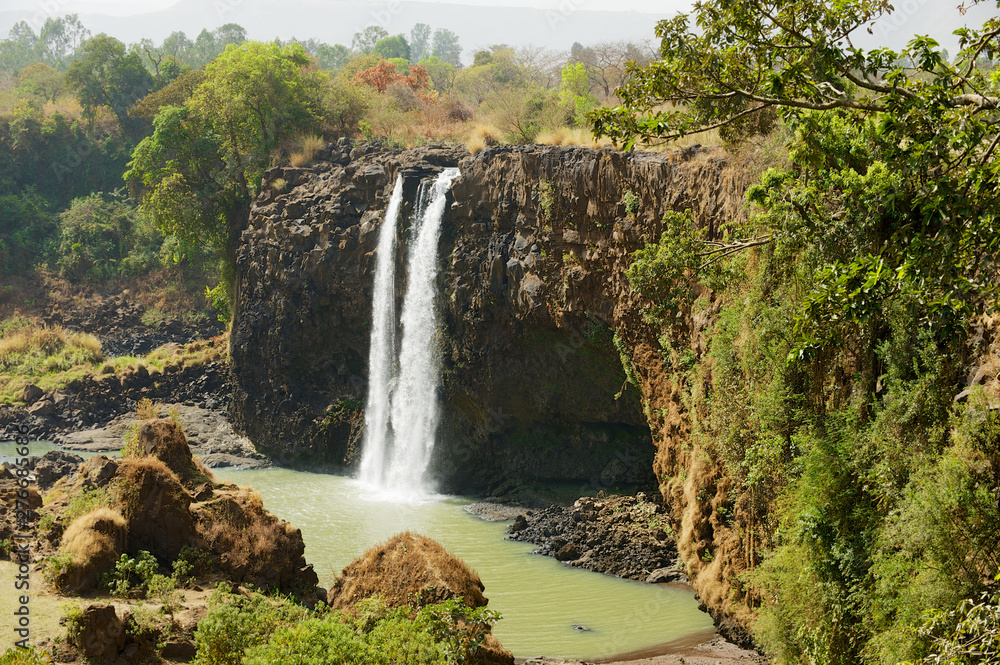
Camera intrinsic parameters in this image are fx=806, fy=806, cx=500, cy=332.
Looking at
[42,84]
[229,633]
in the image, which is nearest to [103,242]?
[42,84]

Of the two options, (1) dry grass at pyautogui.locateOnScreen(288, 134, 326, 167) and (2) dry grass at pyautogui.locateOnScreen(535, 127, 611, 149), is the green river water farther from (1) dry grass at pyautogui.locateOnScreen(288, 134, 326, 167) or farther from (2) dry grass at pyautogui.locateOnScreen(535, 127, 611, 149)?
(1) dry grass at pyautogui.locateOnScreen(288, 134, 326, 167)

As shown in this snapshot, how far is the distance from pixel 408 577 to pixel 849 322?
6321 mm

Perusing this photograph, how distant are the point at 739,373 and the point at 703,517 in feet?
10.0

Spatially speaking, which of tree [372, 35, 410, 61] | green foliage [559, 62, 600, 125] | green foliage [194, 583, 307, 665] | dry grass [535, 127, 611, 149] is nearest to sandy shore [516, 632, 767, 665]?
green foliage [194, 583, 307, 665]

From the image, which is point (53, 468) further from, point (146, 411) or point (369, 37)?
point (369, 37)

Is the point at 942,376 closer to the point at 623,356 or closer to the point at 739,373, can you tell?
the point at 739,373

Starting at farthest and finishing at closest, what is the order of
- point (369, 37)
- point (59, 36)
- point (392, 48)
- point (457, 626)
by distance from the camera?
point (59, 36)
point (369, 37)
point (392, 48)
point (457, 626)

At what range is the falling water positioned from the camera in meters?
25.9

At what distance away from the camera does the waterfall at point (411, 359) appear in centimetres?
2497

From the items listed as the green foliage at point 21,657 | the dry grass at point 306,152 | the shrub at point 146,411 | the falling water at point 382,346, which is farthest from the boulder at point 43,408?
the green foliage at point 21,657

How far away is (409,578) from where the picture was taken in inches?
409

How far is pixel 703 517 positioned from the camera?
1401 cm

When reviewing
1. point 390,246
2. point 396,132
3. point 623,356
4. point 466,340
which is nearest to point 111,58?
point 396,132

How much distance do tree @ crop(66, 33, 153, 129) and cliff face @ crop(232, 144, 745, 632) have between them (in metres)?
31.6
